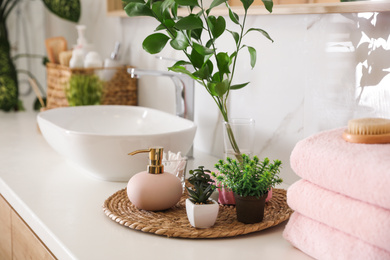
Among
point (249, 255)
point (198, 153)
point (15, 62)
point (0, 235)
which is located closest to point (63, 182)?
point (0, 235)

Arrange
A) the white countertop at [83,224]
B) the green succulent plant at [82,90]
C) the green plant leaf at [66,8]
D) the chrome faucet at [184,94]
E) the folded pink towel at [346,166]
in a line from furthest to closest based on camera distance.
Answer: the green plant leaf at [66,8]
the green succulent plant at [82,90]
the chrome faucet at [184,94]
the white countertop at [83,224]
the folded pink towel at [346,166]

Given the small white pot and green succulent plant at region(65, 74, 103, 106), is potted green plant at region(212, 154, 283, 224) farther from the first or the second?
green succulent plant at region(65, 74, 103, 106)

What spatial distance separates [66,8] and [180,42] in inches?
51.2

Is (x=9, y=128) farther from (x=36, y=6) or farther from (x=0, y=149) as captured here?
(x=36, y=6)

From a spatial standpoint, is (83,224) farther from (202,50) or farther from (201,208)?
(202,50)

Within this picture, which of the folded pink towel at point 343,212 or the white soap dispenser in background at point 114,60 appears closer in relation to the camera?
the folded pink towel at point 343,212

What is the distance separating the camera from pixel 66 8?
226 cm

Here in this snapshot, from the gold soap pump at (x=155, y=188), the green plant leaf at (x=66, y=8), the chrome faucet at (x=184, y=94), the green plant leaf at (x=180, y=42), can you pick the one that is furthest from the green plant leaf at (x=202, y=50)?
the green plant leaf at (x=66, y=8)

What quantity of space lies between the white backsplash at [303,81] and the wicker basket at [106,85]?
1.23 ft

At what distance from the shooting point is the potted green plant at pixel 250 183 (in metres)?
0.97

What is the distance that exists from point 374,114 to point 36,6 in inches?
78.1

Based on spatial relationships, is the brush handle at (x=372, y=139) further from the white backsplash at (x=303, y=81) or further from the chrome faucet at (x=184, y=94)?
the chrome faucet at (x=184, y=94)

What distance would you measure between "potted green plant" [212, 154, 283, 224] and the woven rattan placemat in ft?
0.07

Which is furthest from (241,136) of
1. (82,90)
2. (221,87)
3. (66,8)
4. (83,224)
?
(66,8)
